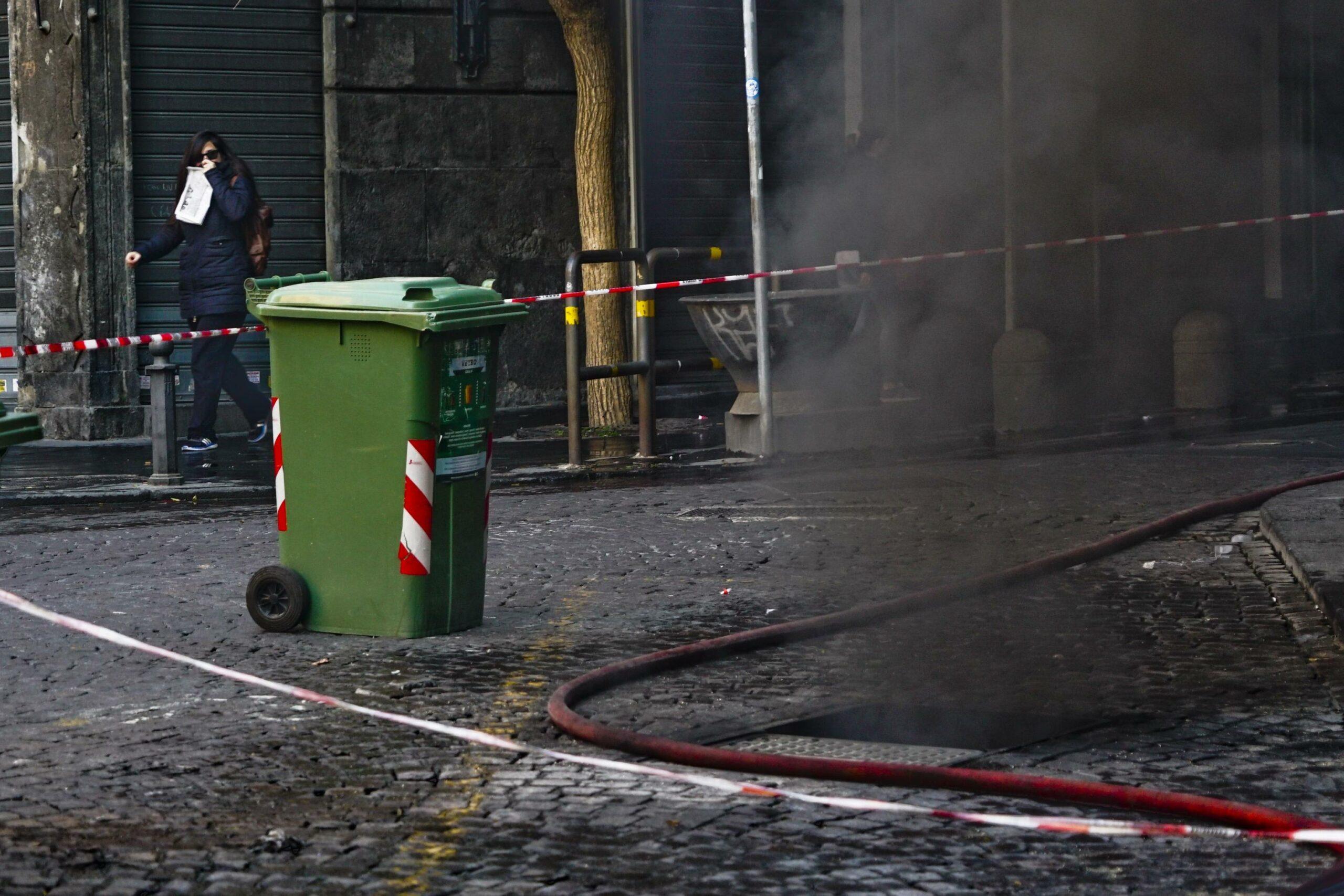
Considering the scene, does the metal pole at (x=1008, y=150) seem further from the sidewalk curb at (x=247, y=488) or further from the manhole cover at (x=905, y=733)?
the manhole cover at (x=905, y=733)

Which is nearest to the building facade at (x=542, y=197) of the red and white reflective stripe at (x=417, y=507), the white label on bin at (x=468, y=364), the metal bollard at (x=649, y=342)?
the metal bollard at (x=649, y=342)

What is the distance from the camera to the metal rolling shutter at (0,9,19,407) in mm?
11867

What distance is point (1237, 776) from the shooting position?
3820 mm

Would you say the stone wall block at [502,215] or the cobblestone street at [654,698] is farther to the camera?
the stone wall block at [502,215]

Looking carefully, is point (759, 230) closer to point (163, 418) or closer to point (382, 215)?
point (163, 418)

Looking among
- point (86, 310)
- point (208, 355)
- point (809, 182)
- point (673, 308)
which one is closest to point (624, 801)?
point (809, 182)

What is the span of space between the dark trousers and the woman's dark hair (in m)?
0.60

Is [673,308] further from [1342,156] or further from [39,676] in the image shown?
[39,676]

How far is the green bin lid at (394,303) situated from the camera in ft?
17.5

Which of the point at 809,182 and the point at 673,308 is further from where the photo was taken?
the point at 673,308

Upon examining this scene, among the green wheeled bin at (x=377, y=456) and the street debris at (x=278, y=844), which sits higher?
the green wheeled bin at (x=377, y=456)

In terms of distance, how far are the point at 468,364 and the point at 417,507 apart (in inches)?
16.5

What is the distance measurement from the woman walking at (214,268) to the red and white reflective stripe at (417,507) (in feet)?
17.0

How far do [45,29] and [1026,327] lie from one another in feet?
18.7
